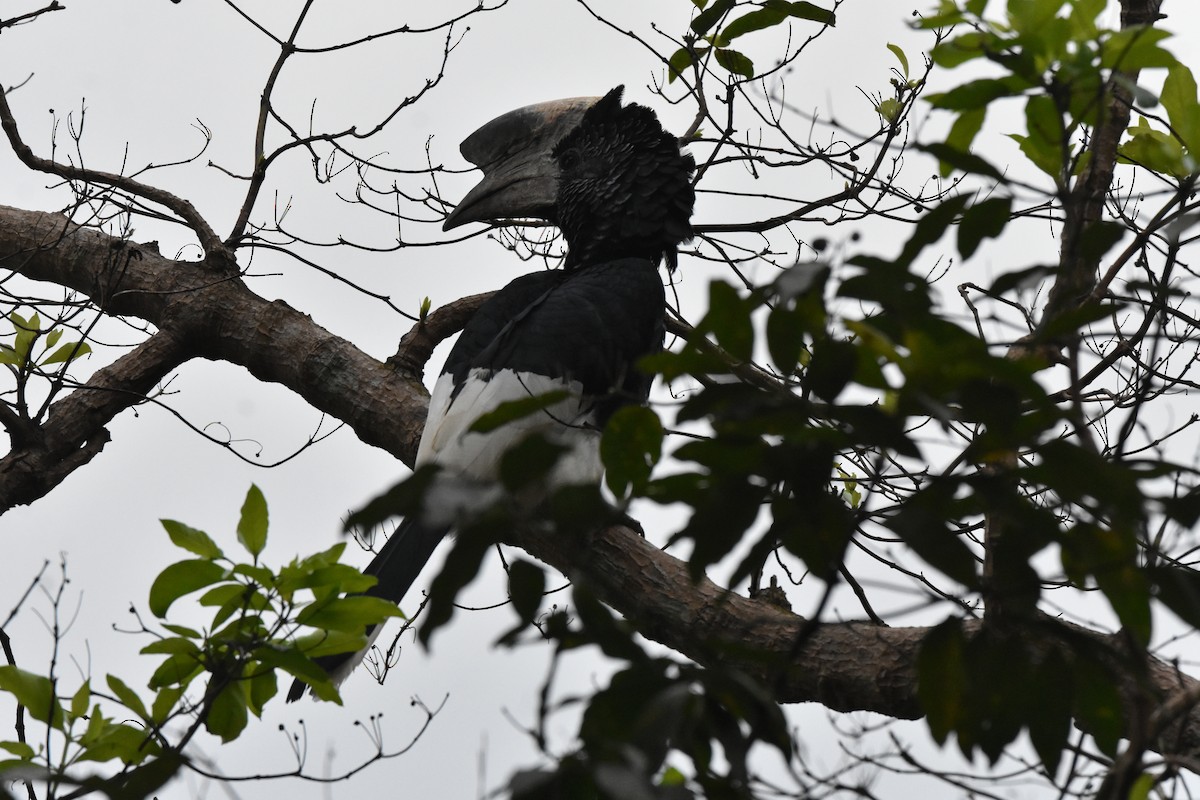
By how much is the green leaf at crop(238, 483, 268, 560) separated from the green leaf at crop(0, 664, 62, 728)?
33cm

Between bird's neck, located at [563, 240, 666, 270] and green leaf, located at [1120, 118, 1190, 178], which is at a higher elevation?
bird's neck, located at [563, 240, 666, 270]

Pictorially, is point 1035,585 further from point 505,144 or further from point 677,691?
point 505,144

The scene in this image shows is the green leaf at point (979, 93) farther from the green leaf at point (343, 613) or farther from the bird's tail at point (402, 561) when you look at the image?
the bird's tail at point (402, 561)

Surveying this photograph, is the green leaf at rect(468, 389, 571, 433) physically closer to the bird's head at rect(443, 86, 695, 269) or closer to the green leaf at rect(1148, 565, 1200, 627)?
the green leaf at rect(1148, 565, 1200, 627)

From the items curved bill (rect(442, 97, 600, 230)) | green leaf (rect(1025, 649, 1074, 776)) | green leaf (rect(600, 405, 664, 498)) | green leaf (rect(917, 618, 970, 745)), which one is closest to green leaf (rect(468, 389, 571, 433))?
green leaf (rect(600, 405, 664, 498))

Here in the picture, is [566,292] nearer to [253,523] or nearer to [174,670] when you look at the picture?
[253,523]

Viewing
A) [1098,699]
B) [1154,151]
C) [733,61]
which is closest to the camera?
[1098,699]

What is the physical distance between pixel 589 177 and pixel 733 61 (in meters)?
0.95

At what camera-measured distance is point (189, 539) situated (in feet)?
5.68

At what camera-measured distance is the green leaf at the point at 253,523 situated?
178 cm

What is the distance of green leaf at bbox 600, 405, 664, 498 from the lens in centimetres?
102

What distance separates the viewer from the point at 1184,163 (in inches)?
70.6

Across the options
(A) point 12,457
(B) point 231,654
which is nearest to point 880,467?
(B) point 231,654

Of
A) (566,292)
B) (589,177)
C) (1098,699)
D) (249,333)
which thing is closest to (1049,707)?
(1098,699)
